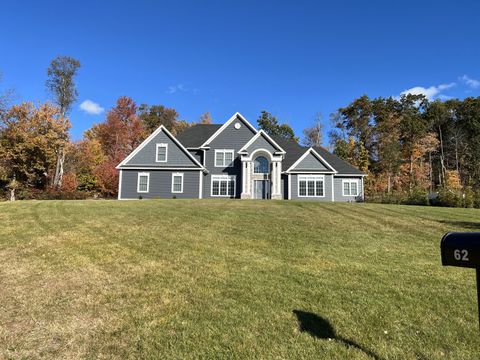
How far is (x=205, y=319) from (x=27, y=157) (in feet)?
110

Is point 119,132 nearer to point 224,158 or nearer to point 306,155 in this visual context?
point 224,158

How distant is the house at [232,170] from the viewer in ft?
91.8

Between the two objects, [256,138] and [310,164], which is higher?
[256,138]

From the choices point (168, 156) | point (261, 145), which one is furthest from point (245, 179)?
point (168, 156)

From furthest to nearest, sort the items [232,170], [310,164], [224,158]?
[224,158], [232,170], [310,164]

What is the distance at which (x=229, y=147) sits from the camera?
2991 cm

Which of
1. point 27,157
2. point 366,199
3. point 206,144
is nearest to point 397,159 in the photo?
point 366,199

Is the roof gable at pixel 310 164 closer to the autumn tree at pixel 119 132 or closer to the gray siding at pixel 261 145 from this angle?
the gray siding at pixel 261 145

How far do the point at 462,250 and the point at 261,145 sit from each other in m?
26.9

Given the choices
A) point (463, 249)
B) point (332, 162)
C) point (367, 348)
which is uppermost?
point (332, 162)

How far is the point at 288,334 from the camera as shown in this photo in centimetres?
379

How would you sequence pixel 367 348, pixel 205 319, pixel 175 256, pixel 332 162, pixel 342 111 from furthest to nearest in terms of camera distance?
pixel 342 111 < pixel 332 162 < pixel 175 256 < pixel 205 319 < pixel 367 348

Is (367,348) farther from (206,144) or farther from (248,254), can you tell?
(206,144)

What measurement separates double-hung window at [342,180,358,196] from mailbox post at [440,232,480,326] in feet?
96.3
